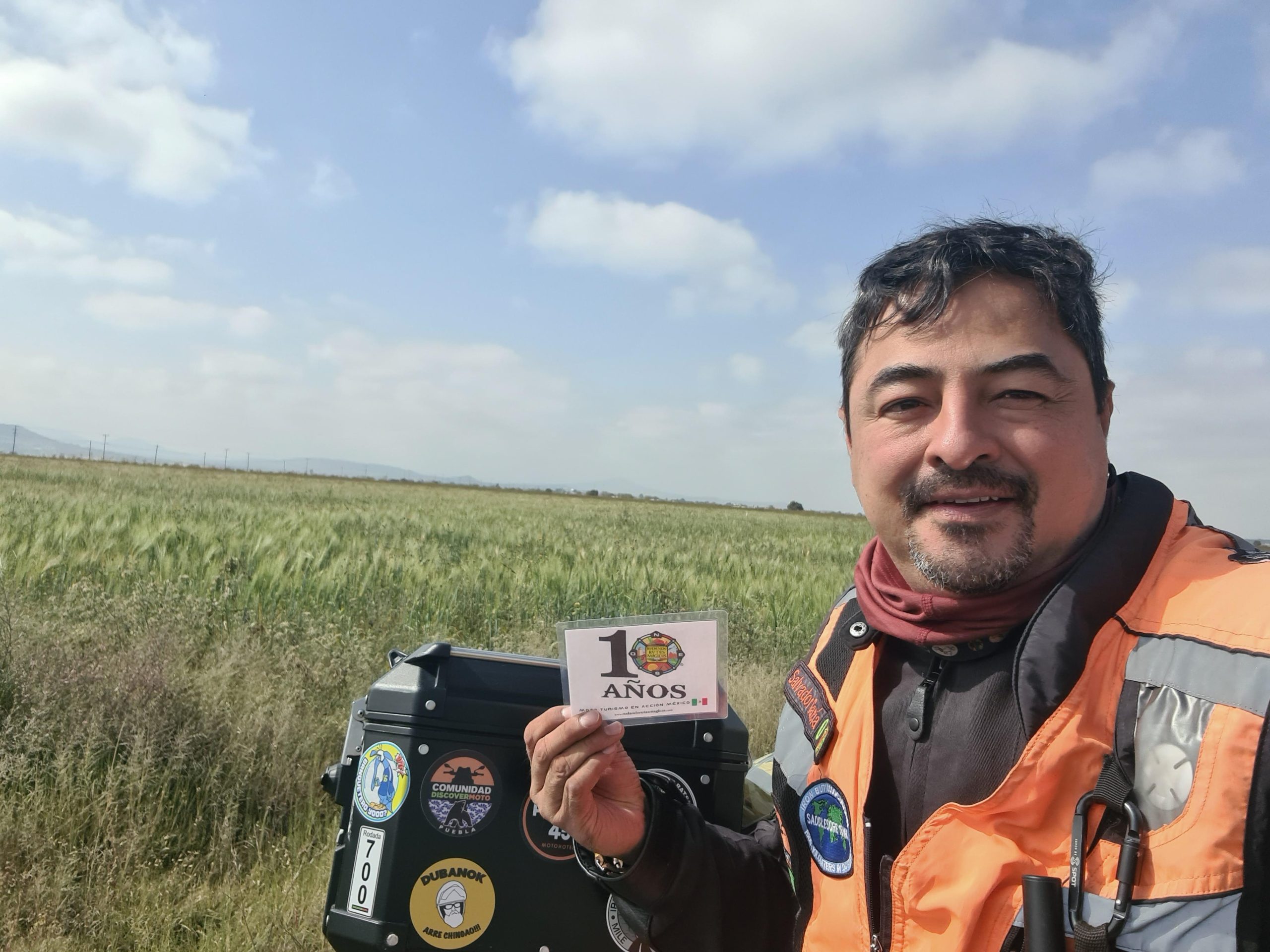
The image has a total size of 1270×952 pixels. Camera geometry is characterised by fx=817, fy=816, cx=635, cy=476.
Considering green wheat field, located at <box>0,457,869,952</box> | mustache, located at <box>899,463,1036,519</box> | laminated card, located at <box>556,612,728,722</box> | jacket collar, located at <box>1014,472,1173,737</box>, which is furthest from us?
green wheat field, located at <box>0,457,869,952</box>

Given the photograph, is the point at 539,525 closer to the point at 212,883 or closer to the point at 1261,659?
the point at 212,883

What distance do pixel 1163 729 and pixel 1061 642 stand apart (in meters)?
0.20

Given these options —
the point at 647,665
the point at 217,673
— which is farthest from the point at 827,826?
the point at 217,673

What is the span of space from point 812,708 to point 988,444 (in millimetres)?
695

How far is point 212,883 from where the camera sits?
3.00 metres

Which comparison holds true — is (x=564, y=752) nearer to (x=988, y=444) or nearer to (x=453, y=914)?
(x=453, y=914)

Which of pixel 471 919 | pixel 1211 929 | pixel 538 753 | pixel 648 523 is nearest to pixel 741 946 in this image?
pixel 471 919

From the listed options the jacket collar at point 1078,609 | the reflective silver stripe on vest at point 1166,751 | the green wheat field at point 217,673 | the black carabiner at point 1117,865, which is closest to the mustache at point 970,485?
the jacket collar at point 1078,609

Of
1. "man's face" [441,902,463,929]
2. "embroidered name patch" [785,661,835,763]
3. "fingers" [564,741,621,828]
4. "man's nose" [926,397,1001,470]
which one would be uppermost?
"man's nose" [926,397,1001,470]

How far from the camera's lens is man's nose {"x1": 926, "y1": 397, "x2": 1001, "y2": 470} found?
1607 millimetres

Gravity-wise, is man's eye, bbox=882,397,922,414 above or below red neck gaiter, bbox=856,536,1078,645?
above

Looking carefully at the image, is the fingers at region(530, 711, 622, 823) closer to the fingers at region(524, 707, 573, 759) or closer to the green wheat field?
the fingers at region(524, 707, 573, 759)

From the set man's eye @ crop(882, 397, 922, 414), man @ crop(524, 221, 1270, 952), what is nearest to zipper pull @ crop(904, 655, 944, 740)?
man @ crop(524, 221, 1270, 952)

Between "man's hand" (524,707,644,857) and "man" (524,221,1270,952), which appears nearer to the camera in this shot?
"man" (524,221,1270,952)
